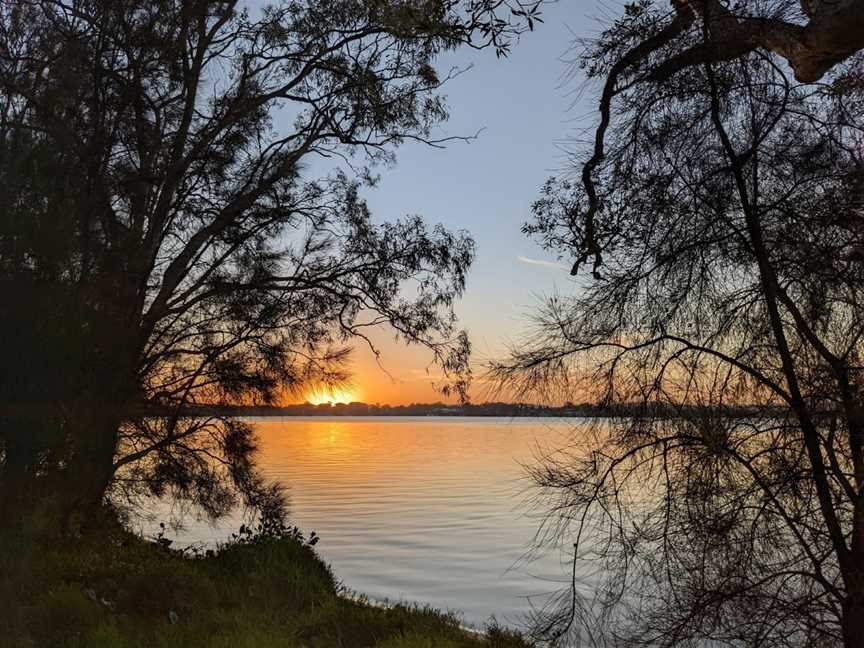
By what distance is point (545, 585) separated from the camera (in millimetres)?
17375

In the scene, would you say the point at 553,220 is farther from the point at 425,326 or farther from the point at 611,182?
the point at 425,326

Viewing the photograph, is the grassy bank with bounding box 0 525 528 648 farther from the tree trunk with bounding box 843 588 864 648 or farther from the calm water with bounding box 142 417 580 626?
the tree trunk with bounding box 843 588 864 648

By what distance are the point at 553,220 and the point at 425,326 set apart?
6555mm

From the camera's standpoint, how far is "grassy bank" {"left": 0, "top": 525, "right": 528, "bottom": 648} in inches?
293

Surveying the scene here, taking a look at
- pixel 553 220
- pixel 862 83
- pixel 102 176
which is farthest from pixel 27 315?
pixel 862 83

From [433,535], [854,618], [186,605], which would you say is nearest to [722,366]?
[854,618]

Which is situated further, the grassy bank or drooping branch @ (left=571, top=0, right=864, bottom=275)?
the grassy bank

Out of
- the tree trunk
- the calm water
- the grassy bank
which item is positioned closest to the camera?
the tree trunk

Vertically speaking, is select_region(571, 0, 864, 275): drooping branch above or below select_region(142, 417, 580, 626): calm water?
above

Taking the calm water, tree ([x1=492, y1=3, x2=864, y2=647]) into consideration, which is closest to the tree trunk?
tree ([x1=492, y1=3, x2=864, y2=647])

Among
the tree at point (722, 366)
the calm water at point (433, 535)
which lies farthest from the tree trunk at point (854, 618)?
the calm water at point (433, 535)

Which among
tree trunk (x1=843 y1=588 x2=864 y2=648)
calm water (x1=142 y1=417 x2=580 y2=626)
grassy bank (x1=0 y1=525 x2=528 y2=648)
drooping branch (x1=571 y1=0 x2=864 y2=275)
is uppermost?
drooping branch (x1=571 y1=0 x2=864 y2=275)

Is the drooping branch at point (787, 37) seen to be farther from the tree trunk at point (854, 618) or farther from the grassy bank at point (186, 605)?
the grassy bank at point (186, 605)

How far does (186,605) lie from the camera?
29.0 feet
